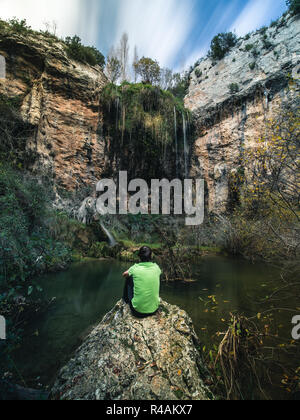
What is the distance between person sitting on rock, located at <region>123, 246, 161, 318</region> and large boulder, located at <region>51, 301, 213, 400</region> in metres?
0.15

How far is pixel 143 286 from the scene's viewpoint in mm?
2570

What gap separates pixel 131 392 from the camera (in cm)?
181

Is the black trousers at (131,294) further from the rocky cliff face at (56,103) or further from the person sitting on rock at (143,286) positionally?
the rocky cliff face at (56,103)

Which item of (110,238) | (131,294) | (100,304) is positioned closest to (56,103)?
(110,238)

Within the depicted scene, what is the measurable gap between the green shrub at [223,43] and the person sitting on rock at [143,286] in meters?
29.0

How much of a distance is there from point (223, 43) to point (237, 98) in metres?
9.40

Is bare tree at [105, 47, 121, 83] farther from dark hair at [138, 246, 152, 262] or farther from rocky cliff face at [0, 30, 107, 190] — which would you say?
dark hair at [138, 246, 152, 262]

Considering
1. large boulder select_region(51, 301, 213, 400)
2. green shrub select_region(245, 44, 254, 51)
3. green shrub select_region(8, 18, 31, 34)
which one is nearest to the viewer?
large boulder select_region(51, 301, 213, 400)

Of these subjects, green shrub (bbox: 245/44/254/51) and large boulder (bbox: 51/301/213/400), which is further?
green shrub (bbox: 245/44/254/51)

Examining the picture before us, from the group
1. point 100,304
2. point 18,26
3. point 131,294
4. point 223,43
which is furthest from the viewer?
point 223,43

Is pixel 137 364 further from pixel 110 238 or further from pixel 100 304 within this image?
pixel 110 238

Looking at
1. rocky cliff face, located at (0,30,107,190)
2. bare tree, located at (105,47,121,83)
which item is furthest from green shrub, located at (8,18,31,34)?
bare tree, located at (105,47,121,83)

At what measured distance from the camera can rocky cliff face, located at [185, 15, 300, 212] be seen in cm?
1723
